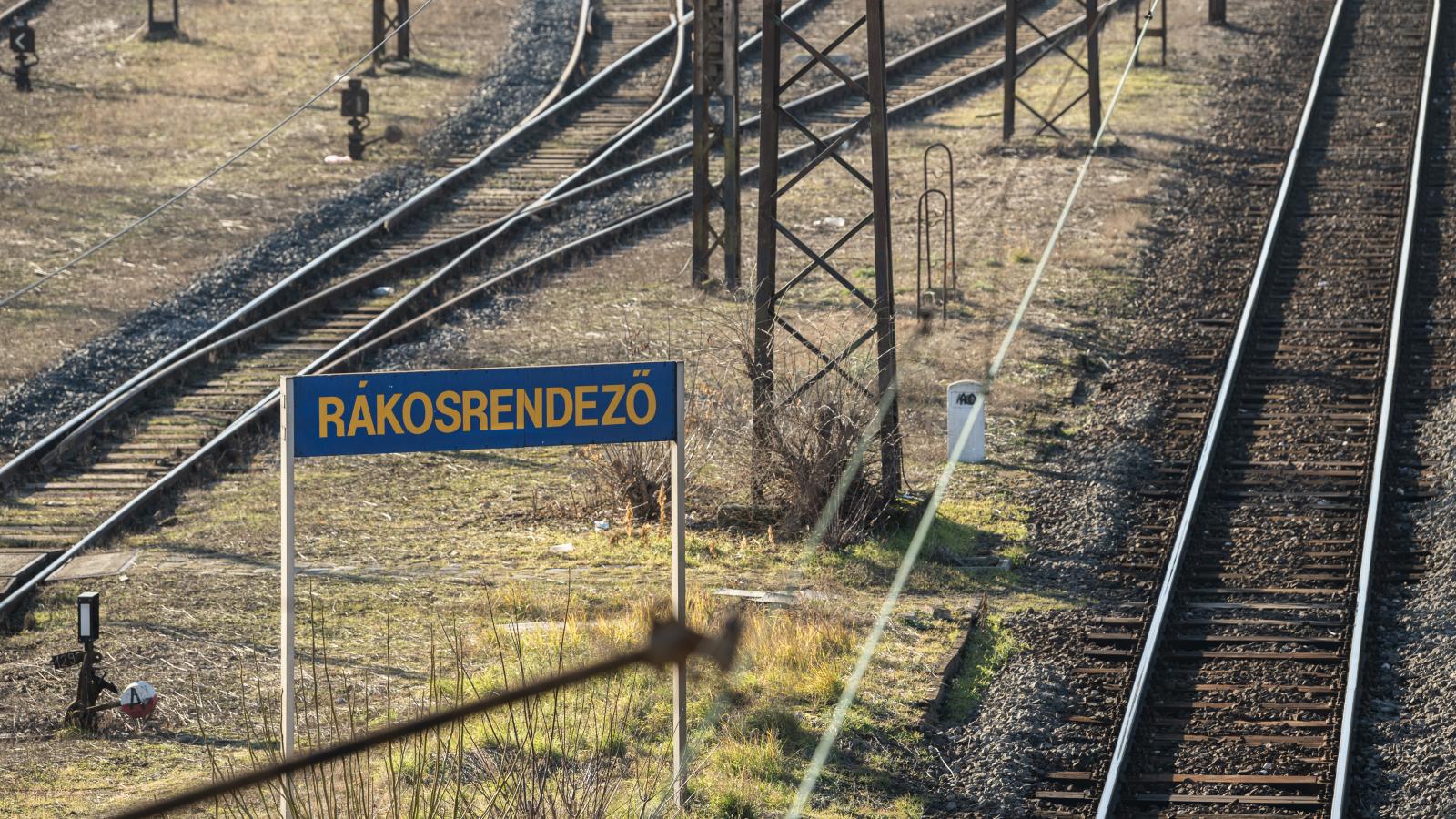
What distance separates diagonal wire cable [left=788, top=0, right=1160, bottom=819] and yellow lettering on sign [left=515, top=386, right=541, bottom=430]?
2451 mm

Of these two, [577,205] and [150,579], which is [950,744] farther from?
[577,205]

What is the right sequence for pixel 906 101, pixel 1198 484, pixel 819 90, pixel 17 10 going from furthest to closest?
pixel 17 10
pixel 819 90
pixel 906 101
pixel 1198 484

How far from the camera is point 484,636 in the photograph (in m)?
11.6

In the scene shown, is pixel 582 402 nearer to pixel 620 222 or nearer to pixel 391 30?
pixel 620 222

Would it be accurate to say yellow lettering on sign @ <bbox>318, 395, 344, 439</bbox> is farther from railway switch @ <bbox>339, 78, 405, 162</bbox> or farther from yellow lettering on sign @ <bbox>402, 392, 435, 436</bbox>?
railway switch @ <bbox>339, 78, 405, 162</bbox>

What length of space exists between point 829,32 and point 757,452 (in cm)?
2078

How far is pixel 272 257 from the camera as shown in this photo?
22.8 m

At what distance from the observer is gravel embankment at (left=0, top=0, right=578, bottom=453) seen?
59.1 feet

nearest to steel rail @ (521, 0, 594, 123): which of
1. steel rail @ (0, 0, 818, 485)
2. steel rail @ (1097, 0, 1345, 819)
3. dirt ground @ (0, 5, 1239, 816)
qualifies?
steel rail @ (0, 0, 818, 485)

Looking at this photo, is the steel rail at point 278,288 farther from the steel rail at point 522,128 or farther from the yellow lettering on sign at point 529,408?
the yellow lettering on sign at point 529,408

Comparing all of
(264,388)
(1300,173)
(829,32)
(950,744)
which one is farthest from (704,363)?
(829,32)

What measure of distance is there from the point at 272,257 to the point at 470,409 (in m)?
15.2

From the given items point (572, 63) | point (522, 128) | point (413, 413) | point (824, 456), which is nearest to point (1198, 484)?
→ point (824, 456)

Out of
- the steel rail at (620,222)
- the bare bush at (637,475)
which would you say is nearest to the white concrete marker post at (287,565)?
the bare bush at (637,475)
